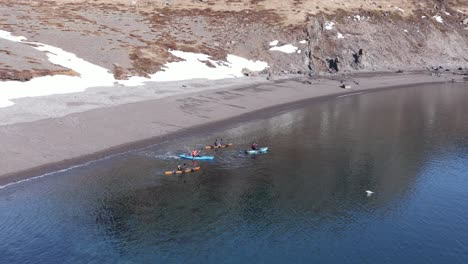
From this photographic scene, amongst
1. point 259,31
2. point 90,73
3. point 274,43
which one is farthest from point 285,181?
point 259,31

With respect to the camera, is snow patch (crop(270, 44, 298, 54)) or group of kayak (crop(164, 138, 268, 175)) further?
snow patch (crop(270, 44, 298, 54))

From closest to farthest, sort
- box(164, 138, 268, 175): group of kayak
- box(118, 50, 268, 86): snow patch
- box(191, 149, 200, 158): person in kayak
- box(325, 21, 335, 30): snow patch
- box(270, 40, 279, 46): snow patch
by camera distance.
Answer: box(164, 138, 268, 175): group of kayak → box(191, 149, 200, 158): person in kayak → box(118, 50, 268, 86): snow patch → box(270, 40, 279, 46): snow patch → box(325, 21, 335, 30): snow patch

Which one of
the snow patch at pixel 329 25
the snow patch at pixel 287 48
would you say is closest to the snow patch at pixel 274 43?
the snow patch at pixel 287 48

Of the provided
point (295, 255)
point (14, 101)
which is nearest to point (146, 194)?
point (295, 255)

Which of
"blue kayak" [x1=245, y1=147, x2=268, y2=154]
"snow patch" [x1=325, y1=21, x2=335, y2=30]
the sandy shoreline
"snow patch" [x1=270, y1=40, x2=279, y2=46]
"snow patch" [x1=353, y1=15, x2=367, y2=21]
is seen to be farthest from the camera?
"snow patch" [x1=353, y1=15, x2=367, y2=21]

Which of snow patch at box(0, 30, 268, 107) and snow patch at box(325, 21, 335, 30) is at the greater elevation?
snow patch at box(325, 21, 335, 30)

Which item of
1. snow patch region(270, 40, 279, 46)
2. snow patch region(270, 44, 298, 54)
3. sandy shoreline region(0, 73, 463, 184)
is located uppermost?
snow patch region(270, 40, 279, 46)

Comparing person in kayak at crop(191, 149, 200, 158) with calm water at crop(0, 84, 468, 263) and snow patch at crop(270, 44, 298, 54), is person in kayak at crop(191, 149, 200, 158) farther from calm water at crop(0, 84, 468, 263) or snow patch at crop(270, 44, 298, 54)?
snow patch at crop(270, 44, 298, 54)

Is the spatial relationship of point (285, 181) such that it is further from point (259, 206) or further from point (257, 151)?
point (257, 151)

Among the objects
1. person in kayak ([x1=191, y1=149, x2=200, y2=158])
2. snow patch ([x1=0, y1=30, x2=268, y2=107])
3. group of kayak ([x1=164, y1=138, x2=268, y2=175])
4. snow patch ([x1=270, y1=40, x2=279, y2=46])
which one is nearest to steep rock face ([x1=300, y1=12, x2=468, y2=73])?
snow patch ([x1=270, y1=40, x2=279, y2=46])
